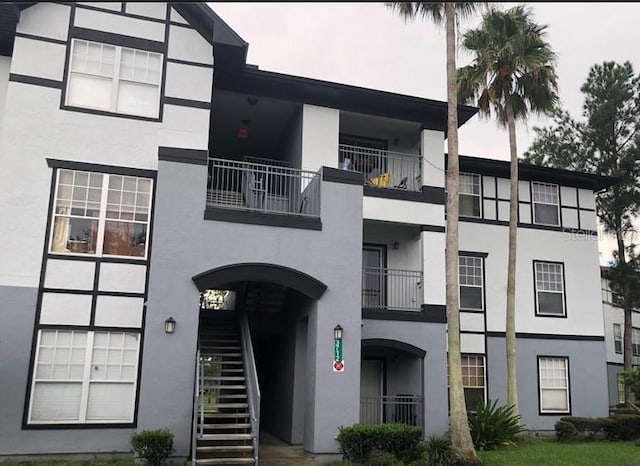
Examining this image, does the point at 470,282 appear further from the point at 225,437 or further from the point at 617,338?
the point at 617,338

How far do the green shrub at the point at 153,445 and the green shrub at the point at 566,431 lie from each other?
11.3 m

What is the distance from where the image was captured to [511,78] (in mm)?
18000

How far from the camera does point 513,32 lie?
57.8 feet

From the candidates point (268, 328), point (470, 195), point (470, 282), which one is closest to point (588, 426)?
point (470, 282)

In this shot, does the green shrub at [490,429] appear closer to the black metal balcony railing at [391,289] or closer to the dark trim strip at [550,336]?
the black metal balcony railing at [391,289]

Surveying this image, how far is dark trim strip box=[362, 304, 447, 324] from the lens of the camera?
15.6 meters

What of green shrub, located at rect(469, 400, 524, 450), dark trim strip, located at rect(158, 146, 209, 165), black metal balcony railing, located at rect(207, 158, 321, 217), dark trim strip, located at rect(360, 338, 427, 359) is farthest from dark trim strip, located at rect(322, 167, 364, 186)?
green shrub, located at rect(469, 400, 524, 450)

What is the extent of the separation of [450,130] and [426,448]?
283 inches

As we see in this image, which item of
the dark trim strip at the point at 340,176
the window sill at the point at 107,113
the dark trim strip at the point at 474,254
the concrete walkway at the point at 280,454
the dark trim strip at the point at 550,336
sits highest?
the window sill at the point at 107,113

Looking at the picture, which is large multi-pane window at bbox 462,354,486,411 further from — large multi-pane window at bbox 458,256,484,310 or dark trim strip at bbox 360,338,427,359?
dark trim strip at bbox 360,338,427,359

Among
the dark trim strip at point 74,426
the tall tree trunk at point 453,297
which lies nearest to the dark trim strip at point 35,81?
the dark trim strip at point 74,426

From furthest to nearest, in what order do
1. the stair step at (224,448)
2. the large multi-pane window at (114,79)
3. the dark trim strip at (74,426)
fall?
the large multi-pane window at (114,79), the dark trim strip at (74,426), the stair step at (224,448)

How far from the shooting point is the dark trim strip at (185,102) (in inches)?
561

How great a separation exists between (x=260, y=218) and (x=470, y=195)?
31.9ft
